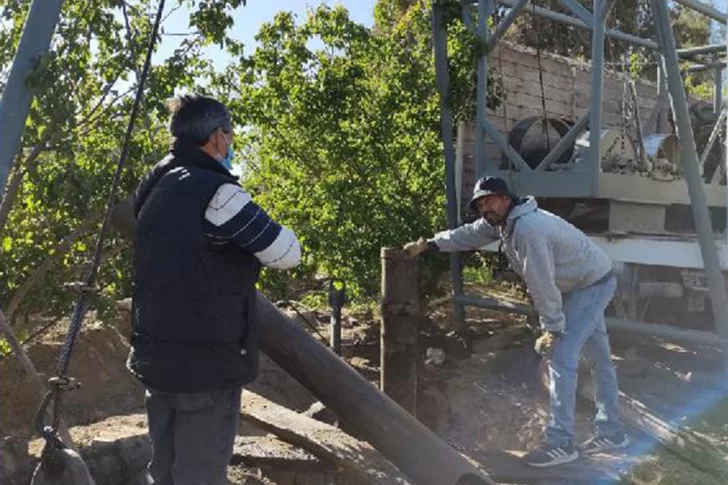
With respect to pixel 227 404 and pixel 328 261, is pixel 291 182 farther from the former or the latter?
pixel 227 404

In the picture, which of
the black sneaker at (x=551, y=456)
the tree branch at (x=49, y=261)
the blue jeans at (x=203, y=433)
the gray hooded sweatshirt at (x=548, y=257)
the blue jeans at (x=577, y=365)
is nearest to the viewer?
the blue jeans at (x=203, y=433)

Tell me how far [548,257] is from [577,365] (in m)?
0.80

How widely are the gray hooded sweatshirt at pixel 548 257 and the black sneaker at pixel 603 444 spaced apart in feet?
2.99

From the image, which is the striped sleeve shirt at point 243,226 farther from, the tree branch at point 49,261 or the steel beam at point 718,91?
the steel beam at point 718,91

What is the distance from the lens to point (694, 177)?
6199 millimetres

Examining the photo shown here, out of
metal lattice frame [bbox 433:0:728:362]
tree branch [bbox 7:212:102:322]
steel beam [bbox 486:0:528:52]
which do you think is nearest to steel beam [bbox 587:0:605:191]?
metal lattice frame [bbox 433:0:728:362]

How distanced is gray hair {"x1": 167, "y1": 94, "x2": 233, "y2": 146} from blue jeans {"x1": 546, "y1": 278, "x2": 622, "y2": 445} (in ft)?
9.56

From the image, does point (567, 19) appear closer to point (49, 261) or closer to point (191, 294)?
point (49, 261)

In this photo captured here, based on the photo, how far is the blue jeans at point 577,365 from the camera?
16.8ft

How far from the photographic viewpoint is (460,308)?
8.33 m

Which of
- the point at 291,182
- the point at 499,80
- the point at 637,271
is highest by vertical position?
the point at 499,80

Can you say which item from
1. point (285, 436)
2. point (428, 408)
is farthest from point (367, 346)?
point (285, 436)

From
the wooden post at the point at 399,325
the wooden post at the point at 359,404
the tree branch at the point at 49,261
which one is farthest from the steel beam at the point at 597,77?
the tree branch at the point at 49,261

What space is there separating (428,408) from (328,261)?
205 cm
